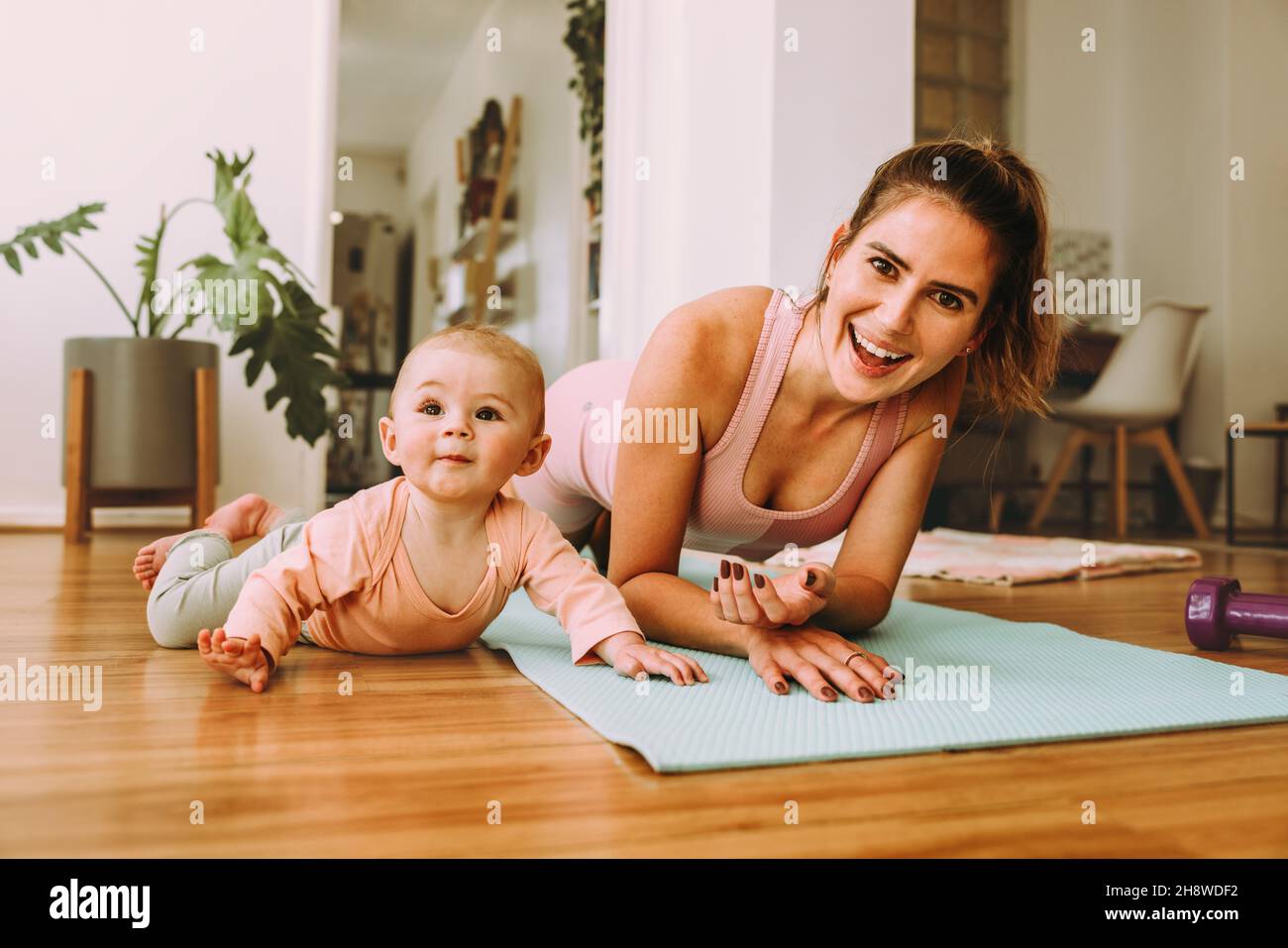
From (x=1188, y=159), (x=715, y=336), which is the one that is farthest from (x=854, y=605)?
(x=1188, y=159)

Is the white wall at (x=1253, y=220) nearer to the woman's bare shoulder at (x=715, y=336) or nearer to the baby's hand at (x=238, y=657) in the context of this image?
the woman's bare shoulder at (x=715, y=336)

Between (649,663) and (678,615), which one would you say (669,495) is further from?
(649,663)

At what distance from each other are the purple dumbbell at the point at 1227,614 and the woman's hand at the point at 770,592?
65 cm

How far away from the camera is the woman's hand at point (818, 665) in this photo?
963mm

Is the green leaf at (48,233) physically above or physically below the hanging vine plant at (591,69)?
below

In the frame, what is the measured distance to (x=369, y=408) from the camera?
6.92m

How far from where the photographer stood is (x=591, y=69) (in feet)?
13.6

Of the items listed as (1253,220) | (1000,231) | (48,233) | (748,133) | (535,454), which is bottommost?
(535,454)

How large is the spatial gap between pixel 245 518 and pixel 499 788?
32.9 inches

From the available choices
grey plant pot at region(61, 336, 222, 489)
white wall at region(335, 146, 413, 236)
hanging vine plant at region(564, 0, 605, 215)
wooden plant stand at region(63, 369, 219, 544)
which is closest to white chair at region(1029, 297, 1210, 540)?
hanging vine plant at region(564, 0, 605, 215)

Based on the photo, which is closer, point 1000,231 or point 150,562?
point 1000,231

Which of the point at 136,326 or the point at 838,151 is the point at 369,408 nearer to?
the point at 136,326

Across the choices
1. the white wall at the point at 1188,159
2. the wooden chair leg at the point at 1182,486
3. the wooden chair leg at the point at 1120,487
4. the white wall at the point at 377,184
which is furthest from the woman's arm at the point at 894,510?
the white wall at the point at 377,184
